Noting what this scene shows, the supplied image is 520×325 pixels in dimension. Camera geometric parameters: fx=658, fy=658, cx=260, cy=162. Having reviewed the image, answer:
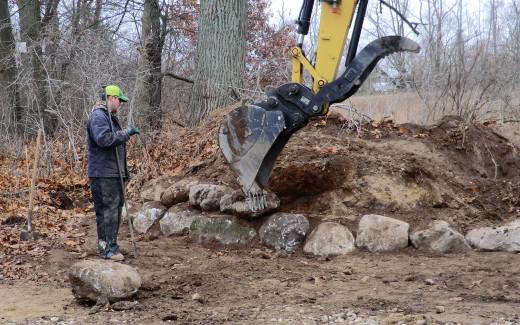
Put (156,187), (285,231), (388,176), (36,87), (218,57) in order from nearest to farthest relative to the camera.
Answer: (285,231)
(388,176)
(156,187)
(218,57)
(36,87)

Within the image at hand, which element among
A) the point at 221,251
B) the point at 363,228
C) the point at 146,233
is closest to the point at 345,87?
the point at 363,228

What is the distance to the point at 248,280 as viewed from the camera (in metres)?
6.37

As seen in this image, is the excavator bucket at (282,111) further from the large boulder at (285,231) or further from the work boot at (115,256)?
the work boot at (115,256)

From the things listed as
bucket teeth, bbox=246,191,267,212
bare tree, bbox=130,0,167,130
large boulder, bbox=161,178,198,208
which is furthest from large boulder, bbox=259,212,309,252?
bare tree, bbox=130,0,167,130

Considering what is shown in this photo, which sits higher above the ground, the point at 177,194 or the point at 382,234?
the point at 177,194

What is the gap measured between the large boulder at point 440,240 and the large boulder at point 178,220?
9.01 feet

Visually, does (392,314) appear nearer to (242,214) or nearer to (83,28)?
(242,214)

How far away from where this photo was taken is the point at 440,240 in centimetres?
732

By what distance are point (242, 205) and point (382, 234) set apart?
1730mm

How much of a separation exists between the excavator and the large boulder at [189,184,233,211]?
1526 mm

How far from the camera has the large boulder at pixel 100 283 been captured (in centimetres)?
561

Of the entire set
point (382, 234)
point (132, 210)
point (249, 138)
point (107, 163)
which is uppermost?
point (249, 138)

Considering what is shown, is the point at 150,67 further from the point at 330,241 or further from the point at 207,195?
the point at 330,241

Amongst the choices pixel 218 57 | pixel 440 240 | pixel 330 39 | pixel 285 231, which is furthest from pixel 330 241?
pixel 218 57
